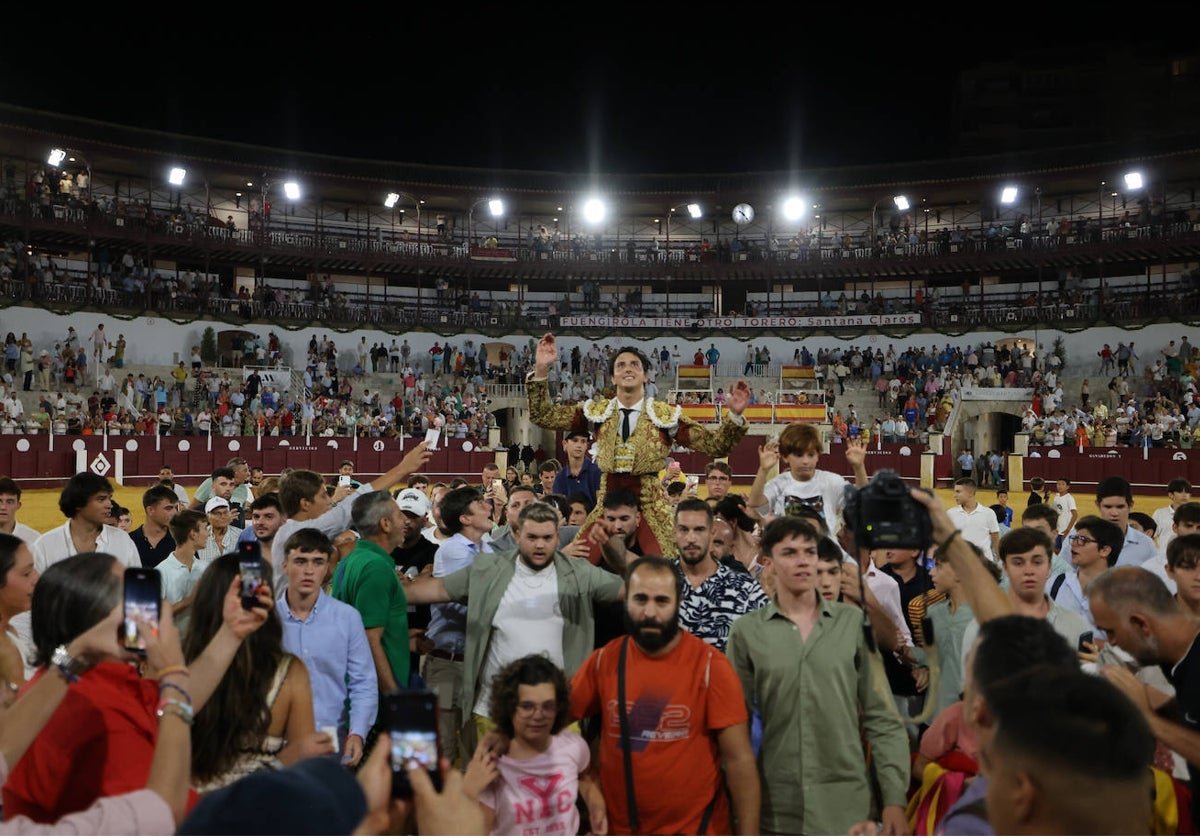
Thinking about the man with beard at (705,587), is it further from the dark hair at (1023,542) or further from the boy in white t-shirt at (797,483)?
the boy in white t-shirt at (797,483)

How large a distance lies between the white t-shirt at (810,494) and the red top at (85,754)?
4.21 meters

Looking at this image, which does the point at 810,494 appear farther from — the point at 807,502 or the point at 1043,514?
the point at 1043,514

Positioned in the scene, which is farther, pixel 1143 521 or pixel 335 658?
pixel 1143 521

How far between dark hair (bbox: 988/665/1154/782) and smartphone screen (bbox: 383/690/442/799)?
111cm

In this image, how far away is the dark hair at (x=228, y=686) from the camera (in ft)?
9.29

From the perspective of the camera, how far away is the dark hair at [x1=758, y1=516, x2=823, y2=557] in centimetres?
354

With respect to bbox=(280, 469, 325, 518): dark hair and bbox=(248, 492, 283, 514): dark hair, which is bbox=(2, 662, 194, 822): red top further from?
bbox=(248, 492, 283, 514): dark hair

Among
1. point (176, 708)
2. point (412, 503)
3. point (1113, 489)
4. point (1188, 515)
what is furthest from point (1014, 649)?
point (1113, 489)

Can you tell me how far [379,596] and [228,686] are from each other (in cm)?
152

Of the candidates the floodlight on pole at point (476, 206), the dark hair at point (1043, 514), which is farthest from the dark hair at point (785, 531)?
the floodlight on pole at point (476, 206)

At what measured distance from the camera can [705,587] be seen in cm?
435

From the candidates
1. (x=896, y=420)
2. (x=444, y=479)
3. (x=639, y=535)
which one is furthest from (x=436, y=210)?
(x=639, y=535)

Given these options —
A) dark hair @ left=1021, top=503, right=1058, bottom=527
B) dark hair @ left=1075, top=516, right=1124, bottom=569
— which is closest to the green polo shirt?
dark hair @ left=1075, top=516, right=1124, bottom=569

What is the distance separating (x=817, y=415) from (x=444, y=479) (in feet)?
42.8
